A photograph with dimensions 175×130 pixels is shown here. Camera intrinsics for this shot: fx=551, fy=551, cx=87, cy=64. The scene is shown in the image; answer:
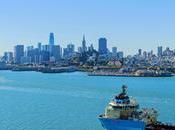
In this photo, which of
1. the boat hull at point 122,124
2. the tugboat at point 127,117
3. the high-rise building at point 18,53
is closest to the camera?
the boat hull at point 122,124

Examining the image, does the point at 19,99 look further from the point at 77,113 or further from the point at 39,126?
the point at 39,126

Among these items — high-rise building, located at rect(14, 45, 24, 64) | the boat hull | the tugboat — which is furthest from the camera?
high-rise building, located at rect(14, 45, 24, 64)

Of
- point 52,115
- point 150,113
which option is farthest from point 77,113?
point 150,113

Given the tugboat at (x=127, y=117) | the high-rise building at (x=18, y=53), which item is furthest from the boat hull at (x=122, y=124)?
the high-rise building at (x=18, y=53)

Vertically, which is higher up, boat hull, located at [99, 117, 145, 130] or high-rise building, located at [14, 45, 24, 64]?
high-rise building, located at [14, 45, 24, 64]

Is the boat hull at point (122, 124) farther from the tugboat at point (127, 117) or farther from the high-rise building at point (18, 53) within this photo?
the high-rise building at point (18, 53)

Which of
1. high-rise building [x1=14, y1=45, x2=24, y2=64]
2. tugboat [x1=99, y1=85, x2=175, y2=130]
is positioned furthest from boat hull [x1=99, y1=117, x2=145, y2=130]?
high-rise building [x1=14, y1=45, x2=24, y2=64]

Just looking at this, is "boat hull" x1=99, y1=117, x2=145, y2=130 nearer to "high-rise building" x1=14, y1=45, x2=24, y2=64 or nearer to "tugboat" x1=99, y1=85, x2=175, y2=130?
"tugboat" x1=99, y1=85, x2=175, y2=130

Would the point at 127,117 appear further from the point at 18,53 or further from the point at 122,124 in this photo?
the point at 18,53
